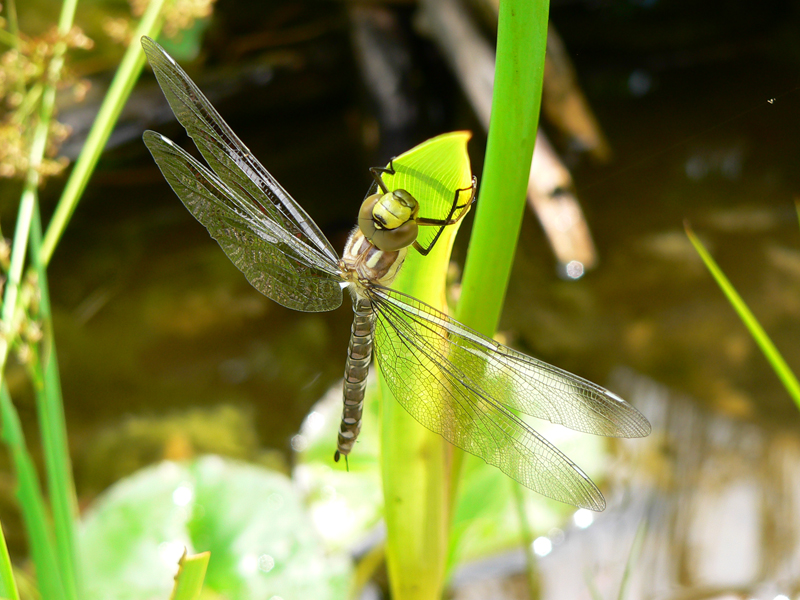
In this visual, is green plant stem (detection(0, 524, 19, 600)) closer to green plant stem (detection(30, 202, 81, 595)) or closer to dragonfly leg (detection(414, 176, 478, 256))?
green plant stem (detection(30, 202, 81, 595))

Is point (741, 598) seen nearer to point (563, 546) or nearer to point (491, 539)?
point (563, 546)

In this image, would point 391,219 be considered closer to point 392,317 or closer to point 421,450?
point 392,317

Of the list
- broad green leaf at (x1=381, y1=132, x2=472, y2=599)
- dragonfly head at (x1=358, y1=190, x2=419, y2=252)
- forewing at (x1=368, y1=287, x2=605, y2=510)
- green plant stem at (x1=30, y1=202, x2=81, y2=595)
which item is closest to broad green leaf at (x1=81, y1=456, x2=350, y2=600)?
broad green leaf at (x1=381, y1=132, x2=472, y2=599)

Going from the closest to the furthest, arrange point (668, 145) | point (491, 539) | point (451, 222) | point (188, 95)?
1. point (451, 222)
2. point (188, 95)
3. point (491, 539)
4. point (668, 145)

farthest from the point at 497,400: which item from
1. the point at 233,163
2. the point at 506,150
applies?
the point at 233,163

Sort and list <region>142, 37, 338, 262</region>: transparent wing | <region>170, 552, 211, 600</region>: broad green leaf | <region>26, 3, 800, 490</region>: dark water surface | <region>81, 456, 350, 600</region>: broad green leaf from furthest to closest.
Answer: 1. <region>26, 3, 800, 490</region>: dark water surface
2. <region>81, 456, 350, 600</region>: broad green leaf
3. <region>142, 37, 338, 262</region>: transparent wing
4. <region>170, 552, 211, 600</region>: broad green leaf

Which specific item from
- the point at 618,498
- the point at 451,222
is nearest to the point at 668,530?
the point at 618,498

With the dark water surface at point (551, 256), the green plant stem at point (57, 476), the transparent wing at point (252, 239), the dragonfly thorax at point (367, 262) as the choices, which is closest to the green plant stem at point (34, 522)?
the green plant stem at point (57, 476)
